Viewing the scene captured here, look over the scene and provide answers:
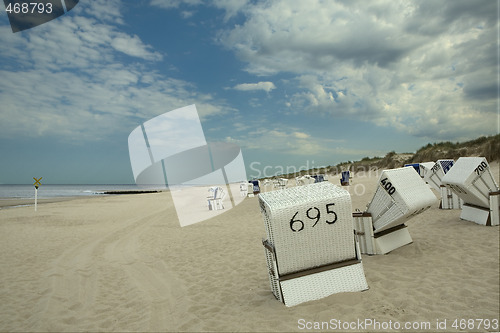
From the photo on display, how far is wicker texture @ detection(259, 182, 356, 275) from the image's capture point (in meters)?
3.65

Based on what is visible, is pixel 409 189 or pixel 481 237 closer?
pixel 409 189

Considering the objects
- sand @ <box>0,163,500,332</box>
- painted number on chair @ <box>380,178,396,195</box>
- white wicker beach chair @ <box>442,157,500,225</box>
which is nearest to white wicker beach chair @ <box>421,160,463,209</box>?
sand @ <box>0,163,500,332</box>

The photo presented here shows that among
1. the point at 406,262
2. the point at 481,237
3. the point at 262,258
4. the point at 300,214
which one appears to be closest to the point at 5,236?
the point at 262,258

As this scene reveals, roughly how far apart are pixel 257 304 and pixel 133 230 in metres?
9.84

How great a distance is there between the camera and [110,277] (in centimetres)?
625

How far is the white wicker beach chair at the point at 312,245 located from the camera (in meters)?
3.67

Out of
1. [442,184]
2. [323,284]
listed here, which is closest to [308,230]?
[323,284]

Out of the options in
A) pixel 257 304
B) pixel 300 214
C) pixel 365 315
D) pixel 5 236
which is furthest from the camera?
pixel 5 236

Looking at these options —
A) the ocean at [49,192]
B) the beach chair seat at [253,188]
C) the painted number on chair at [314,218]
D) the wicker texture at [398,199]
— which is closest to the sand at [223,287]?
the wicker texture at [398,199]

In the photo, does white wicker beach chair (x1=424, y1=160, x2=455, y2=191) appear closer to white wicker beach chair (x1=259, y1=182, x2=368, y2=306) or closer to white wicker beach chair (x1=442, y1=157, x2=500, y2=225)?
white wicker beach chair (x1=442, y1=157, x2=500, y2=225)

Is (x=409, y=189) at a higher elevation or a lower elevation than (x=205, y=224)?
higher

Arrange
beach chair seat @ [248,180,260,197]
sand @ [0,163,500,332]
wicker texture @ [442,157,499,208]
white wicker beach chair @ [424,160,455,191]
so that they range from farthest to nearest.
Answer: beach chair seat @ [248,180,260,197] < white wicker beach chair @ [424,160,455,191] < wicker texture @ [442,157,499,208] < sand @ [0,163,500,332]

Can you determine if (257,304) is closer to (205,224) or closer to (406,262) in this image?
(406,262)

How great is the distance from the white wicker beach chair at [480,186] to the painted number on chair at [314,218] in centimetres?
504
